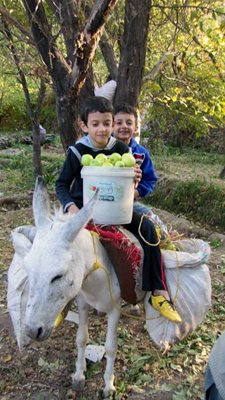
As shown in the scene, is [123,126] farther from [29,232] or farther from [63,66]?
[63,66]

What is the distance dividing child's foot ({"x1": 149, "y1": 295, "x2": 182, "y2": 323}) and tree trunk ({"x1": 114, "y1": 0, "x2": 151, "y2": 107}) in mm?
2592

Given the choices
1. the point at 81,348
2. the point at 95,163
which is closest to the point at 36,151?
the point at 81,348

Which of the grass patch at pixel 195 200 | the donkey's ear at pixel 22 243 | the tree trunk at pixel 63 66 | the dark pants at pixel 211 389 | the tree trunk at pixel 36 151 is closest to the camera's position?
the dark pants at pixel 211 389

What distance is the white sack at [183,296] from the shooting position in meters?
2.93

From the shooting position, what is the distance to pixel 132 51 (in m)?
4.78

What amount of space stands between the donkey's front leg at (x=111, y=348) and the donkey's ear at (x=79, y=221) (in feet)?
2.94

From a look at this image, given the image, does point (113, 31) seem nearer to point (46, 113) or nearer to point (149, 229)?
point (149, 229)

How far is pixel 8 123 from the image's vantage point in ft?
66.8

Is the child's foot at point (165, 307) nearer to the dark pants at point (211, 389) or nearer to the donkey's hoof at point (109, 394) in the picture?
the donkey's hoof at point (109, 394)

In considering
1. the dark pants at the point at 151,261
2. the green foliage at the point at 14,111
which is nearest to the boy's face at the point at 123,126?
the dark pants at the point at 151,261

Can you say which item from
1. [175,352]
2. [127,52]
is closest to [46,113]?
[127,52]

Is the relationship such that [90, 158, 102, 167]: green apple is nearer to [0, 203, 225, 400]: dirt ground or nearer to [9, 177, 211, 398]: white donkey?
[9, 177, 211, 398]: white donkey

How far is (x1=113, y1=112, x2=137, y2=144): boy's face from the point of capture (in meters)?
3.45

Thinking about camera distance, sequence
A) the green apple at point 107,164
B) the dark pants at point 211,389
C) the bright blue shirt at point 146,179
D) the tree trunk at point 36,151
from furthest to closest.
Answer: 1. the tree trunk at point 36,151
2. the bright blue shirt at point 146,179
3. the green apple at point 107,164
4. the dark pants at point 211,389
